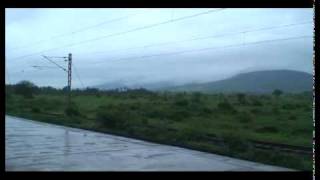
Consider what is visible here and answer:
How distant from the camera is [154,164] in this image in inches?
614

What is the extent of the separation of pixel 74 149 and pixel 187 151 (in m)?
4.50

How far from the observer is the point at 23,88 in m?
97.8

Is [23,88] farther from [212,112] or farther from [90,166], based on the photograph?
[90,166]

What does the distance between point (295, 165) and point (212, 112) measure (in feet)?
116
